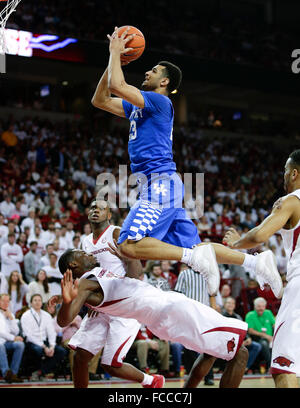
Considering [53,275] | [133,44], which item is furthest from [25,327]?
[133,44]

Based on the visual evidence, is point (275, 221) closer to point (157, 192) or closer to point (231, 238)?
point (231, 238)

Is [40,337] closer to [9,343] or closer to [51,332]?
[51,332]

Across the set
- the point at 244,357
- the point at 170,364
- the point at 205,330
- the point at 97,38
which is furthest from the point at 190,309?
the point at 97,38

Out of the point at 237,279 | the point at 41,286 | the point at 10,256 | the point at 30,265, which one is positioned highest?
the point at 10,256

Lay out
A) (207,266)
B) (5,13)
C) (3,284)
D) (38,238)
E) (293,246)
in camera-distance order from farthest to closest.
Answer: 1. (38,238)
2. (3,284)
3. (5,13)
4. (207,266)
5. (293,246)

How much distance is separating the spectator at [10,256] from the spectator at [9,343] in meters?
1.91

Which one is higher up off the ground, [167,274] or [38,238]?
[38,238]

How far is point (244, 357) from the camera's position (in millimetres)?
5039

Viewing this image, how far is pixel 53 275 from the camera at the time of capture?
11.0m

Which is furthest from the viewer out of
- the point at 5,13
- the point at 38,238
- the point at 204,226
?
the point at 204,226

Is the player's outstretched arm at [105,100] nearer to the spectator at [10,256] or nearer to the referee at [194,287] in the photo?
the referee at [194,287]

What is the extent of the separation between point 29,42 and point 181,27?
9739mm

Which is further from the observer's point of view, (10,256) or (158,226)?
(10,256)

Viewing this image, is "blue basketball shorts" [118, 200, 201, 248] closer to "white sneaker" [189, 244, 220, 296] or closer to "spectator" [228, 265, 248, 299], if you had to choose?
"white sneaker" [189, 244, 220, 296]
